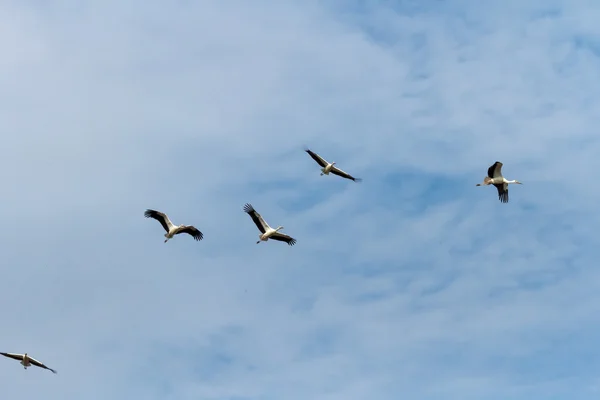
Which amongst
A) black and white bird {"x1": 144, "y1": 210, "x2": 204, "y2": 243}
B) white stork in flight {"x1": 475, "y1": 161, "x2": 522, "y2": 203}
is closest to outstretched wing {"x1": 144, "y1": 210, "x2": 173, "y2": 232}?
black and white bird {"x1": 144, "y1": 210, "x2": 204, "y2": 243}

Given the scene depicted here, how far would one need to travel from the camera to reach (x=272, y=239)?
104812 millimetres

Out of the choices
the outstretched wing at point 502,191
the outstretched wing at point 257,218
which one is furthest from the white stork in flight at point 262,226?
the outstretched wing at point 502,191

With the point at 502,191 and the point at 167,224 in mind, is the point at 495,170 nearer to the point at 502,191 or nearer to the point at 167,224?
the point at 502,191

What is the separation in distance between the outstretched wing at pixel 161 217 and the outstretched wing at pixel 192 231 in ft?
2.45

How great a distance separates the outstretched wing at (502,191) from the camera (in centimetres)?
10350

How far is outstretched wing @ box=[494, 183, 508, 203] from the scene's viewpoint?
103500 millimetres

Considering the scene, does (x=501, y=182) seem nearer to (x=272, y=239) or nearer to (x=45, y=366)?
(x=272, y=239)

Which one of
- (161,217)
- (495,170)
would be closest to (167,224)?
(161,217)

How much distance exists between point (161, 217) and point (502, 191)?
2023 cm

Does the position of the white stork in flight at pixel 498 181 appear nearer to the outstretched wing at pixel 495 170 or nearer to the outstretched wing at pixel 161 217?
the outstretched wing at pixel 495 170

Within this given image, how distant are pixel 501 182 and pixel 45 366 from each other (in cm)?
2948

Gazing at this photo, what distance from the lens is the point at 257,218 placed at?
103688 millimetres

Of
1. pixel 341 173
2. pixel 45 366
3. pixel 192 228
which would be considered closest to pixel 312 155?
pixel 341 173

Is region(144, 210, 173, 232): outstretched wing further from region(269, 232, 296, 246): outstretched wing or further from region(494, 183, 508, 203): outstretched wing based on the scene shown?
region(494, 183, 508, 203): outstretched wing
